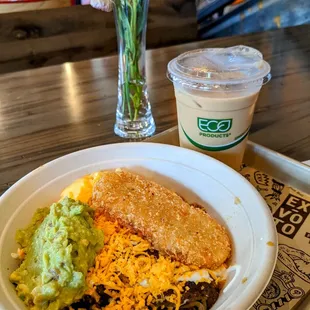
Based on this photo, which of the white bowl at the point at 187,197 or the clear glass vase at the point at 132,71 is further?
the clear glass vase at the point at 132,71

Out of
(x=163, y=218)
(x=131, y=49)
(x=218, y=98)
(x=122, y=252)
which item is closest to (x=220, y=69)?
(x=218, y=98)

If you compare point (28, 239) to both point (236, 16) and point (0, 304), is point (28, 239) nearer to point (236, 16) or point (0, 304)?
point (0, 304)

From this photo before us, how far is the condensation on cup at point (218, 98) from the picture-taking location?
0.96 meters

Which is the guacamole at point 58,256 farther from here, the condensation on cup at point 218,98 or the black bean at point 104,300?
the condensation on cup at point 218,98

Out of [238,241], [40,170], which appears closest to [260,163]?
[238,241]

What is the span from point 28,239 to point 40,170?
0.17m

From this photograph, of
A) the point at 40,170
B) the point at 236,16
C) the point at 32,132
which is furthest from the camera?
the point at 236,16

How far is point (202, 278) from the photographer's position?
77cm

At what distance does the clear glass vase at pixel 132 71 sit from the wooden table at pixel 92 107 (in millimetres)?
56

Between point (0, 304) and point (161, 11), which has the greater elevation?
point (0, 304)

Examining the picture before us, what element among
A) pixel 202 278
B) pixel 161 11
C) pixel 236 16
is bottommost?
pixel 236 16

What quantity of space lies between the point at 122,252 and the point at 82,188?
21cm

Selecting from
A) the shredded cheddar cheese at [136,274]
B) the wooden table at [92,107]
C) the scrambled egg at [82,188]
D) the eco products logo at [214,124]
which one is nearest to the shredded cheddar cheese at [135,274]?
the shredded cheddar cheese at [136,274]

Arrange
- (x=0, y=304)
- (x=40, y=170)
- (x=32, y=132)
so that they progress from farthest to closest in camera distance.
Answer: (x=32, y=132)
(x=40, y=170)
(x=0, y=304)
